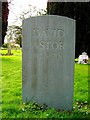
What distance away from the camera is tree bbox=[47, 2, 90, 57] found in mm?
21359

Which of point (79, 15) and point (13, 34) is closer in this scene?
point (79, 15)

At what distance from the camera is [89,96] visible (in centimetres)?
790

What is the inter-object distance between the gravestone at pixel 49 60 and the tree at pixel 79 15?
14992 mm

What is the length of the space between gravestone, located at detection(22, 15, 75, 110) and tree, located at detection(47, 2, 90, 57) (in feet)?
49.2

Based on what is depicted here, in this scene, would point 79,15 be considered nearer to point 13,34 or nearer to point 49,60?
point 49,60

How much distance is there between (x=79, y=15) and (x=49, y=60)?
51.6 feet

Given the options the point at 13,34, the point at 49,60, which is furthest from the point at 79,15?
the point at 13,34

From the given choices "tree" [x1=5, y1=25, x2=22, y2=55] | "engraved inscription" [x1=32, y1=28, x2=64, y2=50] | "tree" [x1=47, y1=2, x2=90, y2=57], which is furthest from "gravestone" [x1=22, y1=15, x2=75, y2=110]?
"tree" [x1=5, y1=25, x2=22, y2=55]

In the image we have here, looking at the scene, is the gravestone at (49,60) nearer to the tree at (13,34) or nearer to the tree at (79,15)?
the tree at (79,15)

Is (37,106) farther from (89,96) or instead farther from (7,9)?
(7,9)

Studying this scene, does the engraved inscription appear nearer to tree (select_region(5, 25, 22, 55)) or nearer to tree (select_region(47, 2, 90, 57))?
tree (select_region(47, 2, 90, 57))

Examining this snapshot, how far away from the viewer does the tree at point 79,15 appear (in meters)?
21.4

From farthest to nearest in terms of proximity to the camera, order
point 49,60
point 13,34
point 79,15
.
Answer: point 13,34
point 79,15
point 49,60

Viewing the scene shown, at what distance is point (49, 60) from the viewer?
20.8 feet
